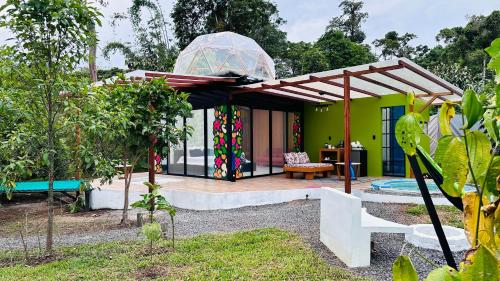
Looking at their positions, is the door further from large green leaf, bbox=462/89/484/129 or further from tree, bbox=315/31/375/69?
tree, bbox=315/31/375/69

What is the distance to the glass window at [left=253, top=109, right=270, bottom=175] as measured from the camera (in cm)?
1180

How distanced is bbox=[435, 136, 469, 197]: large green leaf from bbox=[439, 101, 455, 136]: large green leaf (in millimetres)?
110

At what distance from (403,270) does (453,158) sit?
0.73ft

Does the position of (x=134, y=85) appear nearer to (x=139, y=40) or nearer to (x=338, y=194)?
(x=338, y=194)

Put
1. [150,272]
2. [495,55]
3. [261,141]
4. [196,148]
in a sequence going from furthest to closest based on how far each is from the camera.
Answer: [261,141]
[196,148]
[150,272]
[495,55]

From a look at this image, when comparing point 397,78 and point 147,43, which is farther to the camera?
point 147,43

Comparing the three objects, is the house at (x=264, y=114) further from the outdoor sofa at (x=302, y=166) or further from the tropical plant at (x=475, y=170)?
the tropical plant at (x=475, y=170)

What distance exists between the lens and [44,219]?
299 inches

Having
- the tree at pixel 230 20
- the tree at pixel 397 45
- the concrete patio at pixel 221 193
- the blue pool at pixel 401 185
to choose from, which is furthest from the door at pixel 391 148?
the tree at pixel 397 45

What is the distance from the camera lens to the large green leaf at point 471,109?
1.87ft

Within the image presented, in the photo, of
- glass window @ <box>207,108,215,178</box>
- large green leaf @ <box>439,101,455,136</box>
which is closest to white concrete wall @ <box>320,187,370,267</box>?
large green leaf @ <box>439,101,455,136</box>

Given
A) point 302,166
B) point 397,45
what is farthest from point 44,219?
point 397,45

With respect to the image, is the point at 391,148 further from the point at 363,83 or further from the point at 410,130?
the point at 410,130

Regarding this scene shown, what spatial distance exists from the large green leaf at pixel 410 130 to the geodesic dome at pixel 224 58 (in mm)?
12441
